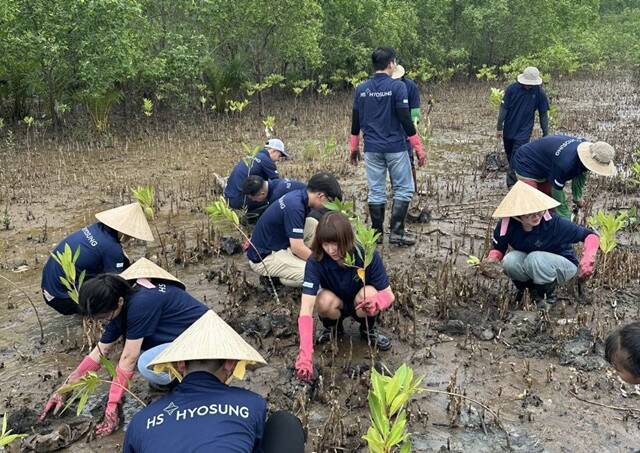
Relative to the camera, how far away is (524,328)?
3818 mm

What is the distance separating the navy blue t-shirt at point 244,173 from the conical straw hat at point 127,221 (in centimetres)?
178

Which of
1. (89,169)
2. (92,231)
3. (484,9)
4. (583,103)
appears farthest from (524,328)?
(484,9)

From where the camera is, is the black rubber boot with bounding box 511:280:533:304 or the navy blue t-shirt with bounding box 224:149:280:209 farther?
the navy blue t-shirt with bounding box 224:149:280:209

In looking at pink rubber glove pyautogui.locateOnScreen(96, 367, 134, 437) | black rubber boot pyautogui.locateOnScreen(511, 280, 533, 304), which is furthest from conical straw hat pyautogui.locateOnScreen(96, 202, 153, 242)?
black rubber boot pyautogui.locateOnScreen(511, 280, 533, 304)

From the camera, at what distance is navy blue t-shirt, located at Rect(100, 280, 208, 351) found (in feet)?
9.62

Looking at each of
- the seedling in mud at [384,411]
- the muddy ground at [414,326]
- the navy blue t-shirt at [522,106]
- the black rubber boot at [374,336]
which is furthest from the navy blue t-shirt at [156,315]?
the navy blue t-shirt at [522,106]

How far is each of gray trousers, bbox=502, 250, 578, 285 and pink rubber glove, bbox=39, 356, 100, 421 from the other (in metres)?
2.72

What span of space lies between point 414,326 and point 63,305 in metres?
2.38

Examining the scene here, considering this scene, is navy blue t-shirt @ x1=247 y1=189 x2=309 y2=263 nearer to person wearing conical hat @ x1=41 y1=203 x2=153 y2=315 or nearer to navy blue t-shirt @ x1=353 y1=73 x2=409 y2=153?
person wearing conical hat @ x1=41 y1=203 x2=153 y2=315

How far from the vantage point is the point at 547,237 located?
392 centimetres

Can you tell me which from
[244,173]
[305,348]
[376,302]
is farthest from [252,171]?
[305,348]

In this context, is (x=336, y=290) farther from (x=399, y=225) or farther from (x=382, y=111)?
(x=382, y=111)

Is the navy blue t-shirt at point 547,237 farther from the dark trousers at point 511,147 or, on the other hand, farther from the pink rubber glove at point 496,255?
the dark trousers at point 511,147

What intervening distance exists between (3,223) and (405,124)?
14.0 ft
